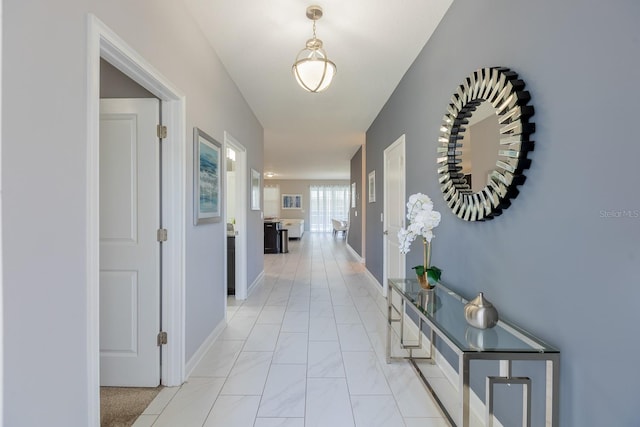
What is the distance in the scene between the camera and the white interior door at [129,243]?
2.03m

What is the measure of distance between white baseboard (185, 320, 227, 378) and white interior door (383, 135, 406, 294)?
1914mm

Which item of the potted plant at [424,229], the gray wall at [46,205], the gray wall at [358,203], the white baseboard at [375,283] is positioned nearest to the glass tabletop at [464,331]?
the potted plant at [424,229]

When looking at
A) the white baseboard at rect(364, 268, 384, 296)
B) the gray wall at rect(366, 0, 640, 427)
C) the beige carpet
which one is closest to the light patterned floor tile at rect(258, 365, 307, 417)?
the beige carpet

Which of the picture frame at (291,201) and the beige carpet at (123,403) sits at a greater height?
the picture frame at (291,201)

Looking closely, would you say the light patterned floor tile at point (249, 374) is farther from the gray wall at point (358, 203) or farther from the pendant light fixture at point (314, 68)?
the gray wall at point (358, 203)

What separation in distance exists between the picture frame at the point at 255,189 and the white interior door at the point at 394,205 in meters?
1.89

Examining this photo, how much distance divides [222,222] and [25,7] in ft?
7.41

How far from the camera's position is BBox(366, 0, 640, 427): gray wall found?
966 mm

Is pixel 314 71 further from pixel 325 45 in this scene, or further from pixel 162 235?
pixel 162 235

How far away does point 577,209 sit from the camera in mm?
1142

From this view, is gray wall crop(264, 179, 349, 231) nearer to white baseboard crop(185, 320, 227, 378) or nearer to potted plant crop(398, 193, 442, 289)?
white baseboard crop(185, 320, 227, 378)

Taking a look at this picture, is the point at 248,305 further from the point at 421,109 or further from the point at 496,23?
the point at 496,23

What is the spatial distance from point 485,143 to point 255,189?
3.68 metres

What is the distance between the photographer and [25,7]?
3.16 feet
